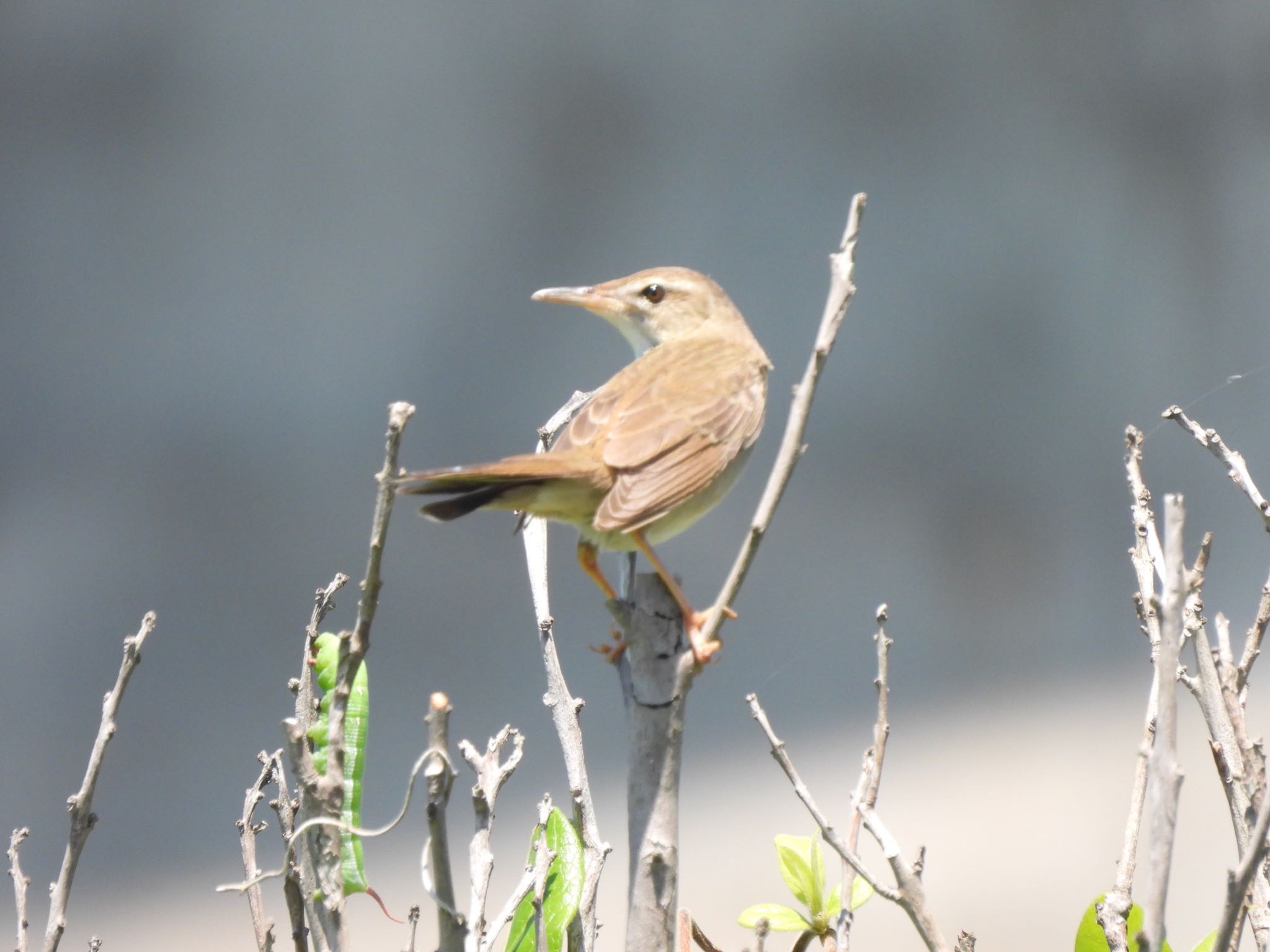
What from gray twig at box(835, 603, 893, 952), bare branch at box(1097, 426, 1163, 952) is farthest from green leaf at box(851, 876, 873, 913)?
bare branch at box(1097, 426, 1163, 952)

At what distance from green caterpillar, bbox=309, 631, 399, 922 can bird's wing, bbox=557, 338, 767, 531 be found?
42 centimetres

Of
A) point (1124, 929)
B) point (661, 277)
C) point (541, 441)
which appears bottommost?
Answer: point (1124, 929)

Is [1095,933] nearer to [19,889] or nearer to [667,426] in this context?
[667,426]

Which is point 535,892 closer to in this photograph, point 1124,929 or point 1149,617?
point 1124,929

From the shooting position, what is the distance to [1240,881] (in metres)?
0.69

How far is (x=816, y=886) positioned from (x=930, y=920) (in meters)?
0.36

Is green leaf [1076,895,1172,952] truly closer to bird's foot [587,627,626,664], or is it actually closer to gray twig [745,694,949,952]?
gray twig [745,694,949,952]

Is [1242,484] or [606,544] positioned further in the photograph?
[606,544]

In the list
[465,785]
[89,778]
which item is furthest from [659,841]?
[465,785]

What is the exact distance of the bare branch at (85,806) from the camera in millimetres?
905

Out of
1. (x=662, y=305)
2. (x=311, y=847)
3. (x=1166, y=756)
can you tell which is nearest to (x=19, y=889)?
(x=311, y=847)

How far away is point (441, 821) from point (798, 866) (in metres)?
0.62

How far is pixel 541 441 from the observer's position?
134 centimetres

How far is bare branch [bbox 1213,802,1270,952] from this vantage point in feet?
2.26
